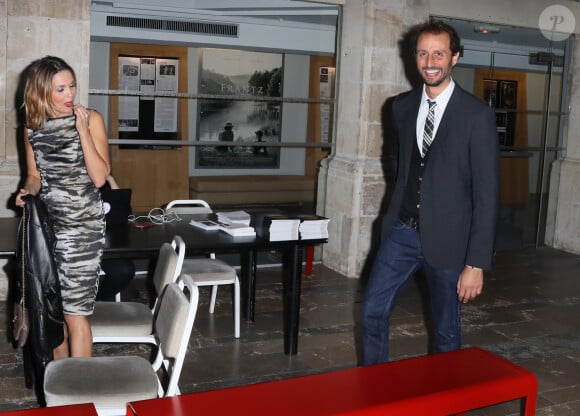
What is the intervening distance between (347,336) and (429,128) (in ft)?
7.29

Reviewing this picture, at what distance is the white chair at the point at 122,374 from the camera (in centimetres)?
268

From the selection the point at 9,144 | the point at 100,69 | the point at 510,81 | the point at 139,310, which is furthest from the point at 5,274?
the point at 510,81

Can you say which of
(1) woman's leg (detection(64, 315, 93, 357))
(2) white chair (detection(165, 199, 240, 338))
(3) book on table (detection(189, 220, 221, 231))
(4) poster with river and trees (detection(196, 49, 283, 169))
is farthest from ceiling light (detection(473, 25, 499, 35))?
(1) woman's leg (detection(64, 315, 93, 357))

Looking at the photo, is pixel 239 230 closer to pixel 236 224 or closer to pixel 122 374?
pixel 236 224

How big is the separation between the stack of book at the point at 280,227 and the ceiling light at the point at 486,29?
441 centimetres

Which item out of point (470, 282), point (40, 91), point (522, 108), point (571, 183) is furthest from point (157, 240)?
point (571, 183)

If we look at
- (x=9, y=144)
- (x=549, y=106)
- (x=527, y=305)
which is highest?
(x=549, y=106)

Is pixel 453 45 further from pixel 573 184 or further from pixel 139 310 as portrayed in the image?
pixel 573 184

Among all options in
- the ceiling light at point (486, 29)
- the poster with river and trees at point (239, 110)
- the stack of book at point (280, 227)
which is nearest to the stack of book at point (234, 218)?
A: the stack of book at point (280, 227)

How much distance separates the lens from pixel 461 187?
321 centimetres

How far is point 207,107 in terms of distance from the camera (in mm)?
6691

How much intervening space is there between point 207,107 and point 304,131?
3.24 ft

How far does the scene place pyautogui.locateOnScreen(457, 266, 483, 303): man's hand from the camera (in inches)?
124

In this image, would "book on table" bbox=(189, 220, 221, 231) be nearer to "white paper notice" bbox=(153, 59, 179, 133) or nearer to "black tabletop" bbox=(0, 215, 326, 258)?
"black tabletop" bbox=(0, 215, 326, 258)
